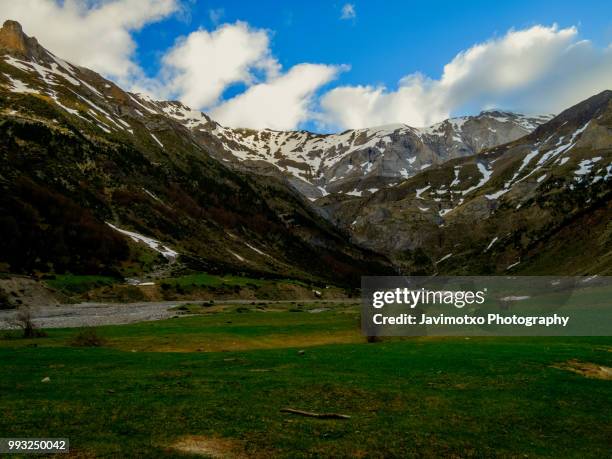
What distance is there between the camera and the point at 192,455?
42.9ft

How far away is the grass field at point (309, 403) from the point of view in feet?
47.6

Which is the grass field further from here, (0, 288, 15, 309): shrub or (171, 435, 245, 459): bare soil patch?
(0, 288, 15, 309): shrub

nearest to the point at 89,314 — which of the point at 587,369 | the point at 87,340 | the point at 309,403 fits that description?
the point at 87,340

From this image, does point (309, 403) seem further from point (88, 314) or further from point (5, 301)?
point (5, 301)

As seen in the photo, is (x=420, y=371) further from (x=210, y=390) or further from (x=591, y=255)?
(x=591, y=255)

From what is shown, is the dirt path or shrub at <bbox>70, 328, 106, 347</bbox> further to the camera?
the dirt path

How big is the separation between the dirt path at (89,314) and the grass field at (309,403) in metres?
37.4

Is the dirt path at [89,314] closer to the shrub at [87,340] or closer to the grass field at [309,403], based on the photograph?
the shrub at [87,340]

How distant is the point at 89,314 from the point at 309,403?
236 feet

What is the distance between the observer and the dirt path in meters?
67.7

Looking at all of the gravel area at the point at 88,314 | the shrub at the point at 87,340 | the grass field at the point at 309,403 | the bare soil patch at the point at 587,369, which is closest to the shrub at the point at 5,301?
the gravel area at the point at 88,314

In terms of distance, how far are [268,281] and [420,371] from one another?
412 feet

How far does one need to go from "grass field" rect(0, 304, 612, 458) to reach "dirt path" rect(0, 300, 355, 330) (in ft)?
123

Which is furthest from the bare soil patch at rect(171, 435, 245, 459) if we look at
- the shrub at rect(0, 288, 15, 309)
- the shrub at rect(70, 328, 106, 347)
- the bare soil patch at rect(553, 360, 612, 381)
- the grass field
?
the shrub at rect(0, 288, 15, 309)
